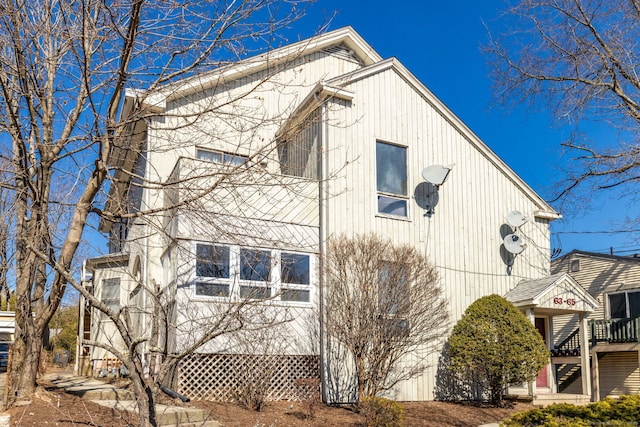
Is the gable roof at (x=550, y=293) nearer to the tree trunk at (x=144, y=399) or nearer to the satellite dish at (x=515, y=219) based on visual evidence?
the satellite dish at (x=515, y=219)

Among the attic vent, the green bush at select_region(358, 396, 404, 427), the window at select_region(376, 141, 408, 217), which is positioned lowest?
the green bush at select_region(358, 396, 404, 427)

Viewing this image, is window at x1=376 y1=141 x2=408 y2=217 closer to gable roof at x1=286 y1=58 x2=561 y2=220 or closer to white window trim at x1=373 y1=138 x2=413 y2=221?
white window trim at x1=373 y1=138 x2=413 y2=221

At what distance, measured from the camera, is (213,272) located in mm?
11359

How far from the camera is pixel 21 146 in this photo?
8234 millimetres

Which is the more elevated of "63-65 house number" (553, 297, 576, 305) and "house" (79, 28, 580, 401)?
"house" (79, 28, 580, 401)

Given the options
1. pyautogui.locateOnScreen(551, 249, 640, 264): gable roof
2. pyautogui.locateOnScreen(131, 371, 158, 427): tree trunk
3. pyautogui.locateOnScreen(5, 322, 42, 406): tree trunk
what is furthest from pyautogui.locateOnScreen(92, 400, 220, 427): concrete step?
pyautogui.locateOnScreen(551, 249, 640, 264): gable roof

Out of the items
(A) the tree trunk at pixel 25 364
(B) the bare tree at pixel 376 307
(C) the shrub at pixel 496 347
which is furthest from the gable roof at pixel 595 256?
(A) the tree trunk at pixel 25 364

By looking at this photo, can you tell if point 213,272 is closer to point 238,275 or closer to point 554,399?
point 238,275

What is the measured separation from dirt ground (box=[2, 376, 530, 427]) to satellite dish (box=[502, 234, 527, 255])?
12.4 ft

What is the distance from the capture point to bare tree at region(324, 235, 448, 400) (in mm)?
11391

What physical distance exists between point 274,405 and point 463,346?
170 inches

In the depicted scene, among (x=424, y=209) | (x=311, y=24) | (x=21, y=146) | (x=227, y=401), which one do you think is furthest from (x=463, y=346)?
(x=21, y=146)

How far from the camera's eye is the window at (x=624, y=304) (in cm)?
1869

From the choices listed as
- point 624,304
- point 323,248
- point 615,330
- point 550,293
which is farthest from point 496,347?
point 624,304
